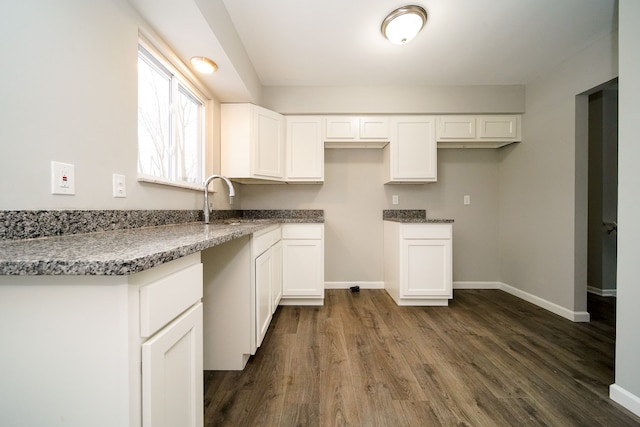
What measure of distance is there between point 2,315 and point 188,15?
1.47m

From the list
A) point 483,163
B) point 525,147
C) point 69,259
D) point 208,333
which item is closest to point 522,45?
point 525,147

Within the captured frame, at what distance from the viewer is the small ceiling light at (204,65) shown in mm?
1672

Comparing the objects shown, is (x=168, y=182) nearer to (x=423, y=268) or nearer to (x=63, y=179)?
(x=63, y=179)

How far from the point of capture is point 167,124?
1.71m

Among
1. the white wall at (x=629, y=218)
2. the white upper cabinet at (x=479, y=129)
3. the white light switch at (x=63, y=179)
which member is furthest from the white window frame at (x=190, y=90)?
the white wall at (x=629, y=218)

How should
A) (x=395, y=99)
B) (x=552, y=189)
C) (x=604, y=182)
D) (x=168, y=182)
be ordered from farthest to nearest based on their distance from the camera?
(x=604, y=182) < (x=395, y=99) < (x=552, y=189) < (x=168, y=182)

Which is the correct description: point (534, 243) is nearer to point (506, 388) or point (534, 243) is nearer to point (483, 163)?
point (483, 163)

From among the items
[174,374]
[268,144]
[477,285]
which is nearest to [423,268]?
[477,285]

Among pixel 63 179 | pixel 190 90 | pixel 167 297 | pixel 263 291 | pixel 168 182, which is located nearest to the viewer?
pixel 167 297

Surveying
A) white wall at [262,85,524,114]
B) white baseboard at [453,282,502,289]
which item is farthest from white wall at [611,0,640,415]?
white baseboard at [453,282,502,289]

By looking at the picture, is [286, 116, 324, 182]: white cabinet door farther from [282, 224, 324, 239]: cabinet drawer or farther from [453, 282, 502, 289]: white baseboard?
[453, 282, 502, 289]: white baseboard

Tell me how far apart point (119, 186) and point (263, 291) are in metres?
1.00

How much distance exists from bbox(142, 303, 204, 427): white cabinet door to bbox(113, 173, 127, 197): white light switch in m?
0.78

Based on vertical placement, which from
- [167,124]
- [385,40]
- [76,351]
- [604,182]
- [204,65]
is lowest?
[76,351]
